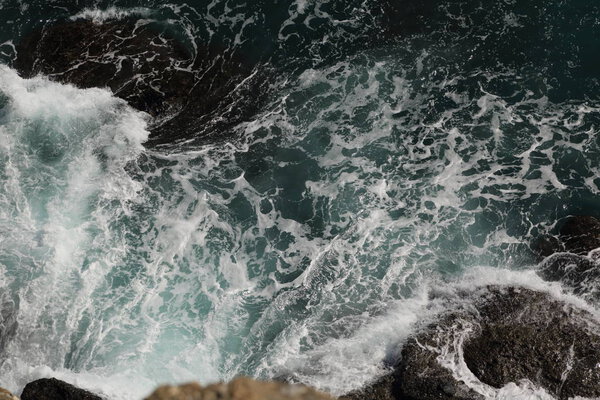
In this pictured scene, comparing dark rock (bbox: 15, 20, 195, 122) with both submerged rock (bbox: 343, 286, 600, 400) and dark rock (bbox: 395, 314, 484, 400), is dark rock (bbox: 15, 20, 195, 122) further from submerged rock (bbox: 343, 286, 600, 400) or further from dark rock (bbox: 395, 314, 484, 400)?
submerged rock (bbox: 343, 286, 600, 400)

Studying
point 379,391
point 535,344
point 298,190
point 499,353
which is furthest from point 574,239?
point 298,190

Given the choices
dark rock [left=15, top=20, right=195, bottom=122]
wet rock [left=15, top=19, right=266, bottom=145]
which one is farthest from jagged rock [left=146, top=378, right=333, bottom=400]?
dark rock [left=15, top=20, right=195, bottom=122]

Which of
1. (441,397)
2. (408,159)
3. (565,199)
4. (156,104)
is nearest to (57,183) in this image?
(156,104)

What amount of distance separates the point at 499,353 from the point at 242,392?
11.2 m

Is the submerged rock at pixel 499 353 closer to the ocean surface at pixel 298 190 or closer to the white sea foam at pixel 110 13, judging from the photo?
the ocean surface at pixel 298 190

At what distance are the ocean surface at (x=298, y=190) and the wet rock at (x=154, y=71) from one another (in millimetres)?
425

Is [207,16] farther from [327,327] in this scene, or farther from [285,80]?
[327,327]

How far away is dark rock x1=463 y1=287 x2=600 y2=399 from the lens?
15805mm

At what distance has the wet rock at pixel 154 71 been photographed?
70.8ft

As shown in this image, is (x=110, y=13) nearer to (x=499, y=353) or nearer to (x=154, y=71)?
(x=154, y=71)

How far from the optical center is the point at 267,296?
18516mm

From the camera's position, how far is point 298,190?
20547mm

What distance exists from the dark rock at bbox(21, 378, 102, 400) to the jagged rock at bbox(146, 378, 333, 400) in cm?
862

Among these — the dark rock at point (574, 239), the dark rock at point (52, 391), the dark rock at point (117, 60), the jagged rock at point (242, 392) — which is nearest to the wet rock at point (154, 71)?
the dark rock at point (117, 60)
